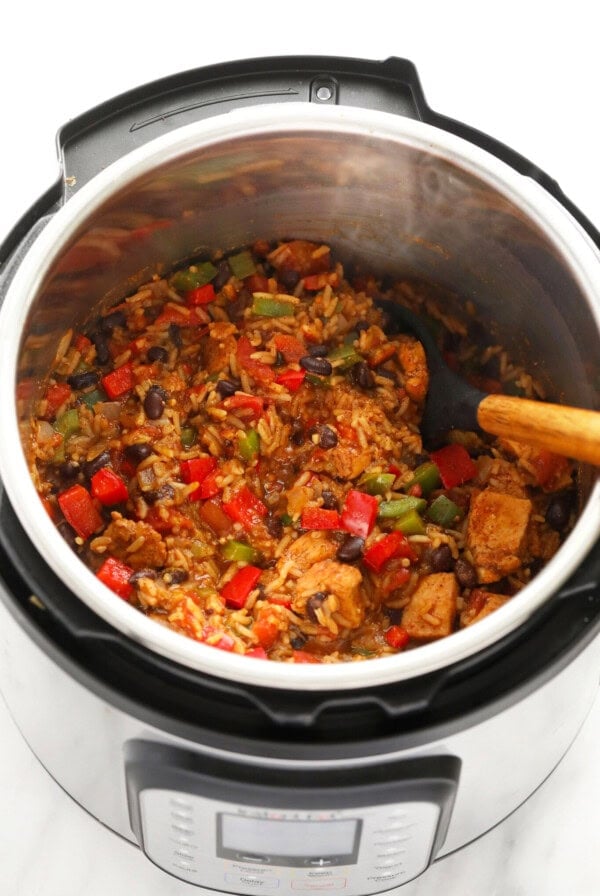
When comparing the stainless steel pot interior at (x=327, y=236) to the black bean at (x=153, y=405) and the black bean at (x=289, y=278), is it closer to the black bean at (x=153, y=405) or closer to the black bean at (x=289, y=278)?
the black bean at (x=289, y=278)

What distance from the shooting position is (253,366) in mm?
2924

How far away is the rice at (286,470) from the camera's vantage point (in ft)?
8.44

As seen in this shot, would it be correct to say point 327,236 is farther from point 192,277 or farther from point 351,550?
point 351,550

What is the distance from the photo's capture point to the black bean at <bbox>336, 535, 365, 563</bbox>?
263cm

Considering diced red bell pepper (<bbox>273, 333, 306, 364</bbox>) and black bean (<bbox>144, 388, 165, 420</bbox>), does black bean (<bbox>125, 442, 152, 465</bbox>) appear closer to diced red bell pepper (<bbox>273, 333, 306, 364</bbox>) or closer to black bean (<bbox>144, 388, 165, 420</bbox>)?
black bean (<bbox>144, 388, 165, 420</bbox>)

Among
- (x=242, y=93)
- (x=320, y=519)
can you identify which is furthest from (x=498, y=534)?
(x=242, y=93)

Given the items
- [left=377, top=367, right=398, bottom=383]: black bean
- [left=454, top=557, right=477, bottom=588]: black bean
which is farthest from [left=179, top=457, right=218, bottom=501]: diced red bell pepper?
[left=454, top=557, right=477, bottom=588]: black bean

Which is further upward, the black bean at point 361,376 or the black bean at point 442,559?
the black bean at point 361,376

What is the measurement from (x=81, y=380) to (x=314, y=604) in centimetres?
87

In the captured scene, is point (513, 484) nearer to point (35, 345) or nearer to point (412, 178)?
point (412, 178)

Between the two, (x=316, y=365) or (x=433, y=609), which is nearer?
(x=433, y=609)

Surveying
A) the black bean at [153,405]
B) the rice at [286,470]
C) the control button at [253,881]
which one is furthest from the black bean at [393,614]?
the black bean at [153,405]

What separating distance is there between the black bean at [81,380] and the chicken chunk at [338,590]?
30.6 inches

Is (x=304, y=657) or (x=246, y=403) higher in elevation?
(x=246, y=403)
